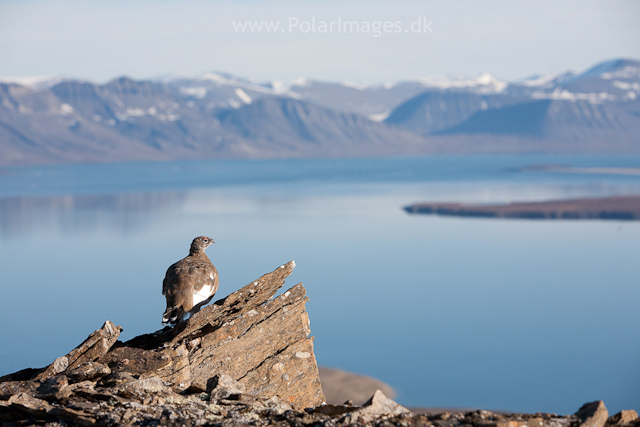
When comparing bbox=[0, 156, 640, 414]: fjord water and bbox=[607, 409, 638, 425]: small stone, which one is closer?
bbox=[607, 409, 638, 425]: small stone

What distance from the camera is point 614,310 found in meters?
45.7

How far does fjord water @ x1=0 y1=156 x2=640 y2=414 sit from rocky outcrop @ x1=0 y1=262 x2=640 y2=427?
72.3 ft

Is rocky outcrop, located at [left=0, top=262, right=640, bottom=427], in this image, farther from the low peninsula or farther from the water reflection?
the low peninsula

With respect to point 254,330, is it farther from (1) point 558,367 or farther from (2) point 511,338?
(2) point 511,338

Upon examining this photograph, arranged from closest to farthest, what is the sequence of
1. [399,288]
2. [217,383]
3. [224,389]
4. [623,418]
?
[623,418]
[224,389]
[217,383]
[399,288]

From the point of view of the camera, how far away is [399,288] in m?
49.8

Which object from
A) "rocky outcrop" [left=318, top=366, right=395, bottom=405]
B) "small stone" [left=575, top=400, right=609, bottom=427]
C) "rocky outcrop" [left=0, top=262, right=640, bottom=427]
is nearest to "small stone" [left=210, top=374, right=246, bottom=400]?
"rocky outcrop" [left=0, top=262, right=640, bottom=427]

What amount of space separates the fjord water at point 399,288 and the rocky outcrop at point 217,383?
22049mm

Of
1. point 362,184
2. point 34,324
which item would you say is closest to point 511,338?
point 34,324

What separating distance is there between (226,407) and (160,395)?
0.72 meters

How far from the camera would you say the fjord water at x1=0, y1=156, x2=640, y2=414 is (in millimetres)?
34656

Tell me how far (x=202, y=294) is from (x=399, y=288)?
4079cm

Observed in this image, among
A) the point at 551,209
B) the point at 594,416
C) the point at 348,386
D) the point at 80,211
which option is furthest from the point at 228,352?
the point at 80,211

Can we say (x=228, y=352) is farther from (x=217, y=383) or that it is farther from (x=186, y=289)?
Answer: (x=217, y=383)
